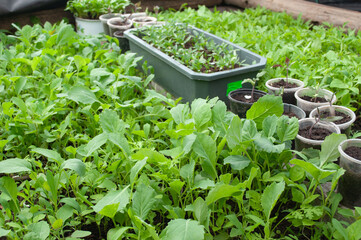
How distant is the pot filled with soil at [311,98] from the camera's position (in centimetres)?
179

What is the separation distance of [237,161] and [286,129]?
244mm

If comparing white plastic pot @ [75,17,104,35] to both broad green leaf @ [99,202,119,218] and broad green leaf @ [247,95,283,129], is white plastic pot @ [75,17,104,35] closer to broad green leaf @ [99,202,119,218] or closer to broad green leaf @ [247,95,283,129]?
broad green leaf @ [247,95,283,129]

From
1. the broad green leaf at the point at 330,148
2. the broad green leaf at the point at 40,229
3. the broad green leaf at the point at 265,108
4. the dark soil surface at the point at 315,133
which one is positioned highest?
the broad green leaf at the point at 265,108

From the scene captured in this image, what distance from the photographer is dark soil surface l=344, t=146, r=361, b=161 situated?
51.3 inches

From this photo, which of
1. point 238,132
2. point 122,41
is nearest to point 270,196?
point 238,132

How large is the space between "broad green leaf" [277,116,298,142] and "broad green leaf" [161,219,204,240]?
0.53m

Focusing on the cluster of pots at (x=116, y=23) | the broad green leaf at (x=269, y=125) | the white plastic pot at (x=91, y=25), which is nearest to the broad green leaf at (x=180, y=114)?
the broad green leaf at (x=269, y=125)

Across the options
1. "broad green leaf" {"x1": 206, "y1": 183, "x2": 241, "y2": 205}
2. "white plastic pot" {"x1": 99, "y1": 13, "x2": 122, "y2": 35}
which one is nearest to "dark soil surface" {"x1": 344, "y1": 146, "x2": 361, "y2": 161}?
"broad green leaf" {"x1": 206, "y1": 183, "x2": 241, "y2": 205}

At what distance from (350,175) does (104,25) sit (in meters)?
2.74

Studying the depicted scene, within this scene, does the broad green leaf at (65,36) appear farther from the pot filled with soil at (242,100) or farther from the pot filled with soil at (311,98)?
the pot filled with soil at (311,98)

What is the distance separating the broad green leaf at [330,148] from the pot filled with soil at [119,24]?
7.51ft

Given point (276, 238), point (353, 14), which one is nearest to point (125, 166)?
point (276, 238)

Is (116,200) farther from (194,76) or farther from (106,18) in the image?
(106,18)

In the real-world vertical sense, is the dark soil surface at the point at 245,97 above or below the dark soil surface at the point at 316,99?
below
